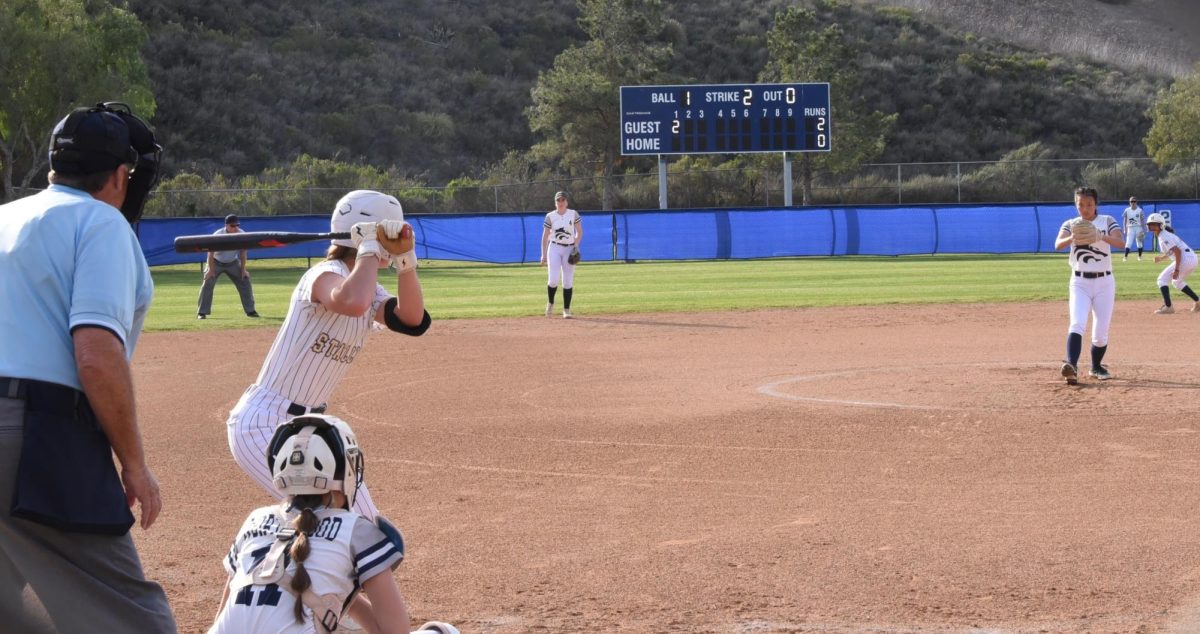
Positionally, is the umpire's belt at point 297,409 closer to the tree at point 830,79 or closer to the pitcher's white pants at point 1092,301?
the pitcher's white pants at point 1092,301

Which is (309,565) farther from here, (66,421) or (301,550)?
(66,421)

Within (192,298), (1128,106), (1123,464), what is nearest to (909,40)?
(1128,106)

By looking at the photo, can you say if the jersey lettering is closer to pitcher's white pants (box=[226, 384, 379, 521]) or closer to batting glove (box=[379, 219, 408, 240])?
pitcher's white pants (box=[226, 384, 379, 521])

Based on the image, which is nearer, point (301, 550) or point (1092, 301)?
point (301, 550)

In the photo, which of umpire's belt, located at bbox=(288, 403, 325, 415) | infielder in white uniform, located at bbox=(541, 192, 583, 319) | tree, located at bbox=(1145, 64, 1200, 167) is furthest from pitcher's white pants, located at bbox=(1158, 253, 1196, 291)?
tree, located at bbox=(1145, 64, 1200, 167)

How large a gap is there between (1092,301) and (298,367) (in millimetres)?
10138

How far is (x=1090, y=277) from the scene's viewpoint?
1319cm

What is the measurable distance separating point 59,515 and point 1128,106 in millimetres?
78718

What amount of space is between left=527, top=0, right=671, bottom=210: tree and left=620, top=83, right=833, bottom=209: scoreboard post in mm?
15522

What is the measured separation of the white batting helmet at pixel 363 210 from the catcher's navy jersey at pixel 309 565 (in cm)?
169

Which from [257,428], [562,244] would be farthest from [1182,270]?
[257,428]

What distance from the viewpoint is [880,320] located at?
20688 mm

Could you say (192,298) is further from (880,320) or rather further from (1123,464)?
(1123,464)

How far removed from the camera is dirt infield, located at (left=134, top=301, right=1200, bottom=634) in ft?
20.6
